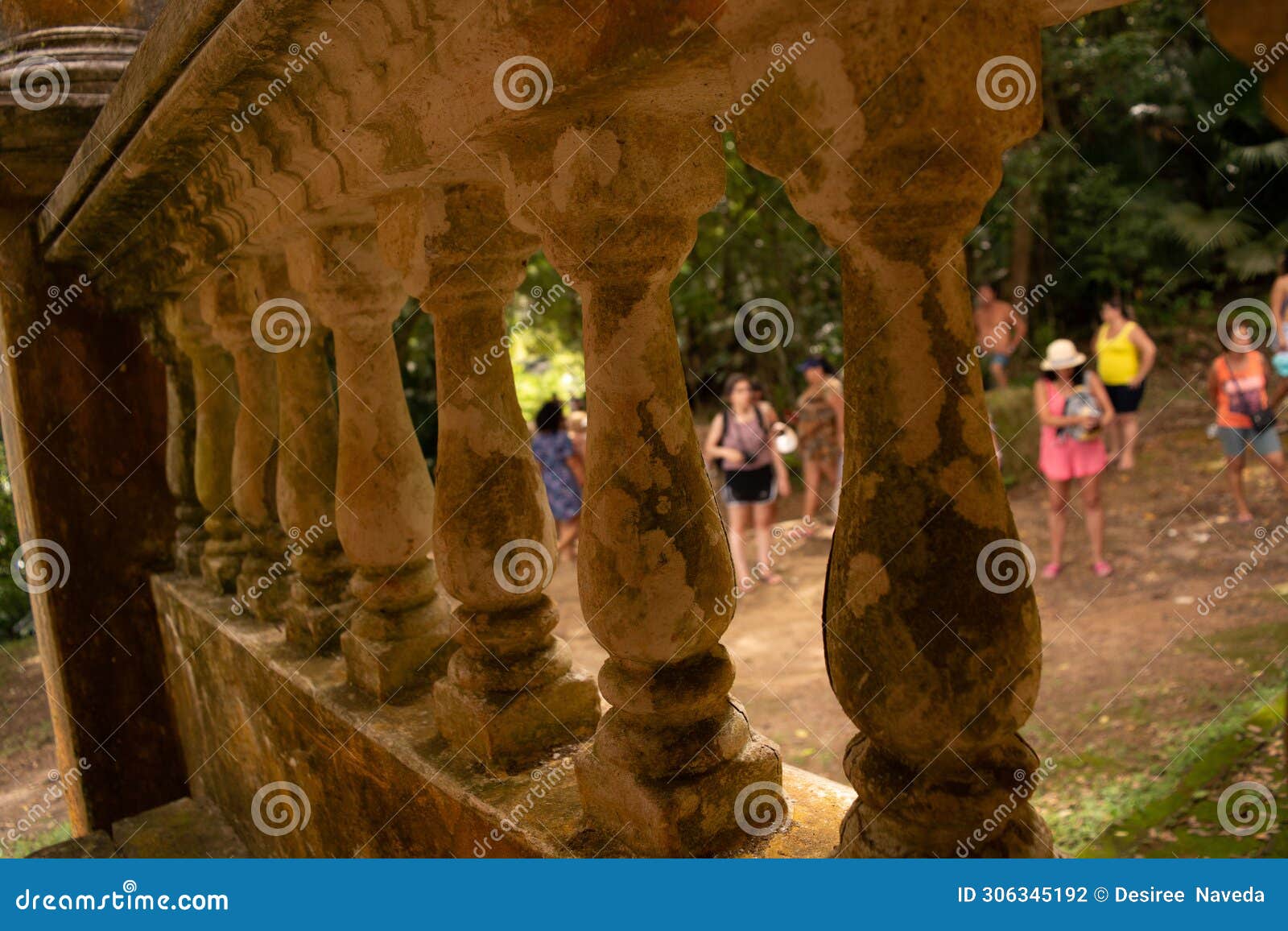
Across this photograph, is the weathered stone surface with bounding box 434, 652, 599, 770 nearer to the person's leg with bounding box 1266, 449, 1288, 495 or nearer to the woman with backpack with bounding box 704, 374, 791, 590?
the woman with backpack with bounding box 704, 374, 791, 590

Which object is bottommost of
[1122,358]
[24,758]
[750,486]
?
[24,758]

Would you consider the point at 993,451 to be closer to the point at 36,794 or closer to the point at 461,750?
the point at 461,750

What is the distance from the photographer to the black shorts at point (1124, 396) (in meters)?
8.77

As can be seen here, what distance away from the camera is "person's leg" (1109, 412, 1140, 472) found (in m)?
9.27

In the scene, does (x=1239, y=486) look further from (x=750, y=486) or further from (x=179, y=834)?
(x=179, y=834)

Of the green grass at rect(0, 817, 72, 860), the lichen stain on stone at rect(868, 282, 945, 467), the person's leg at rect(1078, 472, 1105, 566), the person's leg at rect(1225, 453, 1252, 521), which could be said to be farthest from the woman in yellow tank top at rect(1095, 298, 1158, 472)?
the lichen stain on stone at rect(868, 282, 945, 467)

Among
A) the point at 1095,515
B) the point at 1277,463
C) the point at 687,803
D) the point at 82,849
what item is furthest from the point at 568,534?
the point at 687,803

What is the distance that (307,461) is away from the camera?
8.92 ft

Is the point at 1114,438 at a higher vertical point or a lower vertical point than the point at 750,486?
lower

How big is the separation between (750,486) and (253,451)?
4.86 metres

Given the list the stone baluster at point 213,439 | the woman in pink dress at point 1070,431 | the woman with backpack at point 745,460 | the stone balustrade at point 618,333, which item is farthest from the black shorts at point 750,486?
the stone balustrade at point 618,333

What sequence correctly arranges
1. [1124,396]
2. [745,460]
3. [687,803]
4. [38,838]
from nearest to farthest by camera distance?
[687,803] → [38,838] → [745,460] → [1124,396]

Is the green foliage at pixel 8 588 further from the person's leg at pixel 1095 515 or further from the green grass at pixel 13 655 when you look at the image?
the person's leg at pixel 1095 515

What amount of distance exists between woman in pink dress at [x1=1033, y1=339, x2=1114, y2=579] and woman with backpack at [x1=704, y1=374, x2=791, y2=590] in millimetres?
1915
